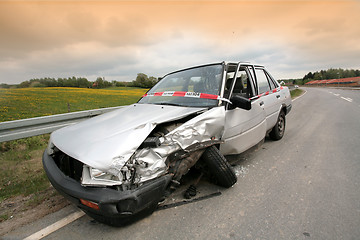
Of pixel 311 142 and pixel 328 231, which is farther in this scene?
pixel 311 142

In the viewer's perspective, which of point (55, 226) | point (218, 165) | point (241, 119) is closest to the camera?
point (55, 226)

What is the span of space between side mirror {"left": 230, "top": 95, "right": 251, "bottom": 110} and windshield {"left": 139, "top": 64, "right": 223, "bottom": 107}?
0.73 feet

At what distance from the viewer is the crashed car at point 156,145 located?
1639 millimetres

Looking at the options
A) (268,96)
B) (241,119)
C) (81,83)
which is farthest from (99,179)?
(81,83)

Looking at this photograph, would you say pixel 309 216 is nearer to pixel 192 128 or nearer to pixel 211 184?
pixel 211 184

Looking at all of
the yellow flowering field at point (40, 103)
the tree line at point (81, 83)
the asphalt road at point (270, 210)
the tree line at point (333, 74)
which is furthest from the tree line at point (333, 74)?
the asphalt road at point (270, 210)

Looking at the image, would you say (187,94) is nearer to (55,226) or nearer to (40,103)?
(55,226)

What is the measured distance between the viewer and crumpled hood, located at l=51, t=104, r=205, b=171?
1640 mm

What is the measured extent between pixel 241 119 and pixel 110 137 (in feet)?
5.95

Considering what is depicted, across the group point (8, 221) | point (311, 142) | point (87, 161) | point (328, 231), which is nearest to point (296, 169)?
point (328, 231)

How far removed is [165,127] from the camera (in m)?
2.16

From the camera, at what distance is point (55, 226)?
2012 mm

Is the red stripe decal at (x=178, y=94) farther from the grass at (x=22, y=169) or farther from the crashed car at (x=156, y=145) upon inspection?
the grass at (x=22, y=169)

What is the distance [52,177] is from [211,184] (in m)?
1.92
